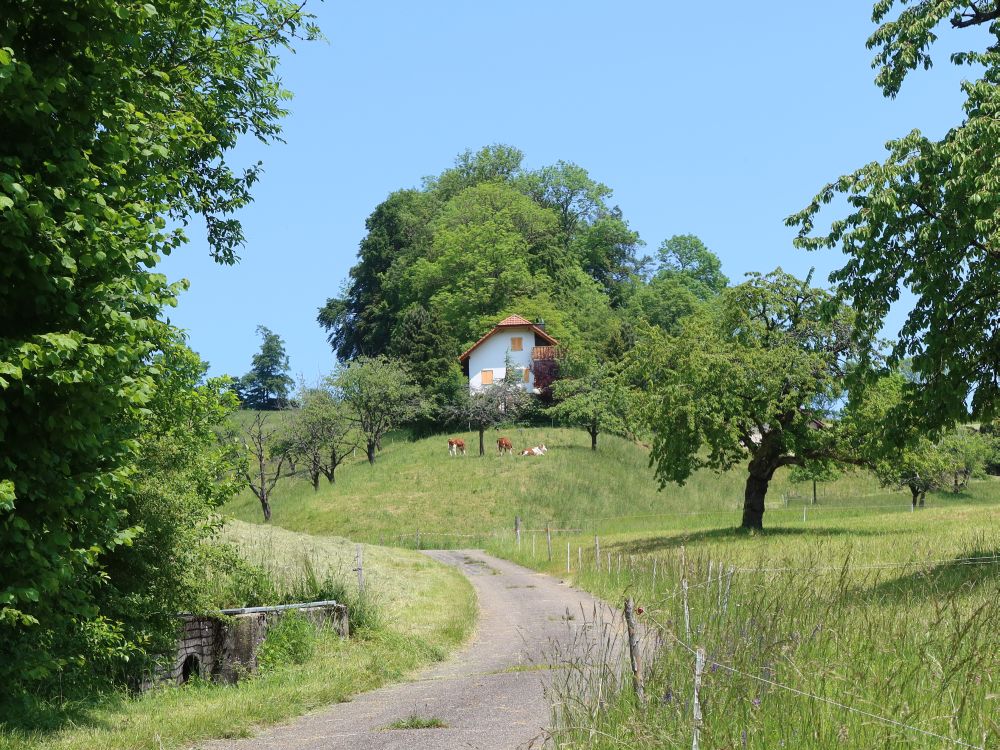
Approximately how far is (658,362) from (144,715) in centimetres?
3148

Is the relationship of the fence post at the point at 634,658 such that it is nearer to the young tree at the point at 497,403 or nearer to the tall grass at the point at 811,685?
the tall grass at the point at 811,685

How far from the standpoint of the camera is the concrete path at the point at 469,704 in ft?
33.9

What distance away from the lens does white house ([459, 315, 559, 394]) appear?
93.2m

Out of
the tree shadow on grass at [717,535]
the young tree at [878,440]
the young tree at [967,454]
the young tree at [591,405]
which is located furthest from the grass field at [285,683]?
the young tree at [967,454]

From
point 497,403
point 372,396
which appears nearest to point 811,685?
point 372,396

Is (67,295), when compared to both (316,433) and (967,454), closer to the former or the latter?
(316,433)

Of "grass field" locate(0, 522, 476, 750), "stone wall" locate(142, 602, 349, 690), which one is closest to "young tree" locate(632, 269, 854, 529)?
"grass field" locate(0, 522, 476, 750)

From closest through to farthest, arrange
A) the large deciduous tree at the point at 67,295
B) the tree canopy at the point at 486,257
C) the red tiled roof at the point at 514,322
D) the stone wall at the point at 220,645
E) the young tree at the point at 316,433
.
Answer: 1. the large deciduous tree at the point at 67,295
2. the stone wall at the point at 220,645
3. the young tree at the point at 316,433
4. the red tiled roof at the point at 514,322
5. the tree canopy at the point at 486,257

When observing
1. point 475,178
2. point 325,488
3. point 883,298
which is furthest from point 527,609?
point 475,178

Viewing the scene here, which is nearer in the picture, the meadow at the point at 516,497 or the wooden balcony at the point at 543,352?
the meadow at the point at 516,497

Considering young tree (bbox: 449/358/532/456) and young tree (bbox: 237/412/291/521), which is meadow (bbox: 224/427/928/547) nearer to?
young tree (bbox: 237/412/291/521)

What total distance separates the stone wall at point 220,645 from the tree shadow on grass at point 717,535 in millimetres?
20834

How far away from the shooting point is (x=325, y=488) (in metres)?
69.4

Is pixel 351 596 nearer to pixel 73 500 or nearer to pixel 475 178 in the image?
pixel 73 500
